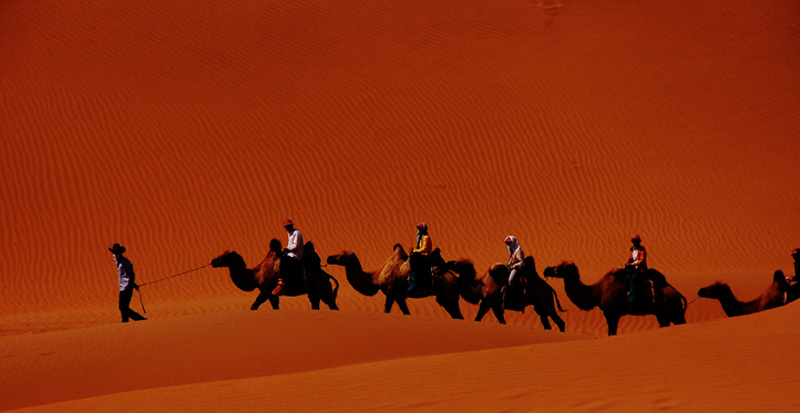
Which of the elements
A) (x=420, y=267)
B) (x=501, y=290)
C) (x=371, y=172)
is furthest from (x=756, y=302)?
(x=371, y=172)

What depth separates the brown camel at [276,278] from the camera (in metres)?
14.2

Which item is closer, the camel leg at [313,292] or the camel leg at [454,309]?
the camel leg at [313,292]

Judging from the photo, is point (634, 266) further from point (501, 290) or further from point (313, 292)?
point (313, 292)

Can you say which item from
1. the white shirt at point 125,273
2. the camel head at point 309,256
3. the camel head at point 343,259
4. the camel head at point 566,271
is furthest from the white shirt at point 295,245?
the camel head at point 566,271

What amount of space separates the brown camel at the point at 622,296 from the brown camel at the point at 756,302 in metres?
0.50

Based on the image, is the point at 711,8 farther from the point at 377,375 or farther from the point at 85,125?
the point at 377,375

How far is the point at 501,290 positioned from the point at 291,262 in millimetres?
3246

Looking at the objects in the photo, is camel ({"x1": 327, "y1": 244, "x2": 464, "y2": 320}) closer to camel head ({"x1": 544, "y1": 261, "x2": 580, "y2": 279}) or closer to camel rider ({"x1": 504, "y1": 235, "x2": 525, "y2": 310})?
camel rider ({"x1": 504, "y1": 235, "x2": 525, "y2": 310})

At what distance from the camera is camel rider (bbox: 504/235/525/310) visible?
1379 cm

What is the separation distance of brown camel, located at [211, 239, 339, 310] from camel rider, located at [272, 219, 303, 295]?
93mm

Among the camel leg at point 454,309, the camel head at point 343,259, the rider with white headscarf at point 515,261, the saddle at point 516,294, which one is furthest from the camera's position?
the camel head at point 343,259

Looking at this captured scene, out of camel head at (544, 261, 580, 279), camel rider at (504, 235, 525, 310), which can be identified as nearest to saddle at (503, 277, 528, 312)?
camel rider at (504, 235, 525, 310)

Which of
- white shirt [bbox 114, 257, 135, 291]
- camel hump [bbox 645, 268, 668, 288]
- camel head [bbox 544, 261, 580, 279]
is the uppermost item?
white shirt [bbox 114, 257, 135, 291]

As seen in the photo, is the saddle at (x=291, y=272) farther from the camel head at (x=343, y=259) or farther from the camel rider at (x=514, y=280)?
the camel rider at (x=514, y=280)
